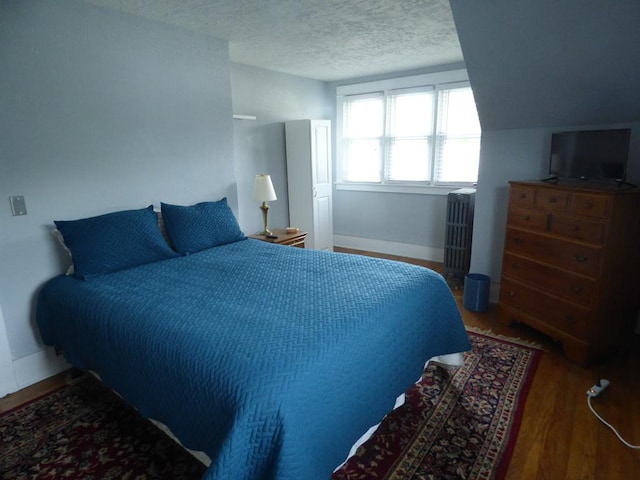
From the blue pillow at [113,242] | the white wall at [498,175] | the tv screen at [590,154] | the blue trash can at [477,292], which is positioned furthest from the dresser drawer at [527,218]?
the blue pillow at [113,242]

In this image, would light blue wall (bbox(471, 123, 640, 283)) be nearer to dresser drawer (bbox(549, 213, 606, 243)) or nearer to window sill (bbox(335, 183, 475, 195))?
dresser drawer (bbox(549, 213, 606, 243))

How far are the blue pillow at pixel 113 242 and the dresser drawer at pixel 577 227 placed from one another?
8.95ft

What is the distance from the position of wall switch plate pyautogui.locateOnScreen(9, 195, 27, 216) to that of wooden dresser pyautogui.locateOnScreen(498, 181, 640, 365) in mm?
Result: 3383

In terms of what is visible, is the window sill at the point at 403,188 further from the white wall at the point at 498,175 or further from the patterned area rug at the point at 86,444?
the patterned area rug at the point at 86,444

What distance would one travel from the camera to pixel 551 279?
2.60 m

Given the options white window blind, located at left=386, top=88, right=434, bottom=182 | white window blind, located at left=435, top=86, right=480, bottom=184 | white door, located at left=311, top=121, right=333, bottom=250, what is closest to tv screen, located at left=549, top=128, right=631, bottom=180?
white window blind, located at left=435, top=86, right=480, bottom=184

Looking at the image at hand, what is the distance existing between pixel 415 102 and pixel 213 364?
4.19 meters

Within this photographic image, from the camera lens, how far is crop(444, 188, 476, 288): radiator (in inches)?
154

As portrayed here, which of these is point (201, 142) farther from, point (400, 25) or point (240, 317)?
point (240, 317)

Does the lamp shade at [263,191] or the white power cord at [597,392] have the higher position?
the lamp shade at [263,191]

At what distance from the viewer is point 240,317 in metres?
1.67

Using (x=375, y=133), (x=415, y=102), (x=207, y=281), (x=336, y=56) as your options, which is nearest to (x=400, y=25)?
(x=336, y=56)

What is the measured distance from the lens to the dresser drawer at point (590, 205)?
222 centimetres

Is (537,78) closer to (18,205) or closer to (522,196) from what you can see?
(522,196)
